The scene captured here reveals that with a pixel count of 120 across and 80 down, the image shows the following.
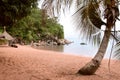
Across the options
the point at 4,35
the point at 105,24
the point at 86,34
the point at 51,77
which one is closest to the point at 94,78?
the point at 51,77

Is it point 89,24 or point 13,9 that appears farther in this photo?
point 13,9

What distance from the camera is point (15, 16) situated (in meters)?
10.8

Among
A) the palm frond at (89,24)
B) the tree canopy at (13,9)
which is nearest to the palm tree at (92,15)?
the palm frond at (89,24)

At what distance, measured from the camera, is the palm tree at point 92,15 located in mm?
3498

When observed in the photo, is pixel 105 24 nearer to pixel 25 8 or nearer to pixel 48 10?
pixel 48 10

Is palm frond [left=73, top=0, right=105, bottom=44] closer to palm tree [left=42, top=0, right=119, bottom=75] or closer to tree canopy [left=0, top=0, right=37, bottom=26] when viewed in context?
palm tree [left=42, top=0, right=119, bottom=75]

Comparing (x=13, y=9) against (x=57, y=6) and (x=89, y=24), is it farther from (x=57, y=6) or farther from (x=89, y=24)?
(x=57, y=6)

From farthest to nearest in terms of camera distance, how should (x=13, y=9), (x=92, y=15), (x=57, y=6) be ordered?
(x=13, y=9) < (x=92, y=15) < (x=57, y=6)

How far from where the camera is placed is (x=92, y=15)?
6.62 m

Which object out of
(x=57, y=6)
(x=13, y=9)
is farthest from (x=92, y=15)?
(x=13, y=9)

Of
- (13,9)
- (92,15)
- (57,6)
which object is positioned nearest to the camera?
(57,6)

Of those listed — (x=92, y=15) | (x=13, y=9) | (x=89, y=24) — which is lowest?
(x=89, y=24)

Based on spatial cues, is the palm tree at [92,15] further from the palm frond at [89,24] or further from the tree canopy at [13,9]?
the tree canopy at [13,9]

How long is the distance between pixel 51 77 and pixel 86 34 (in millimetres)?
2713
